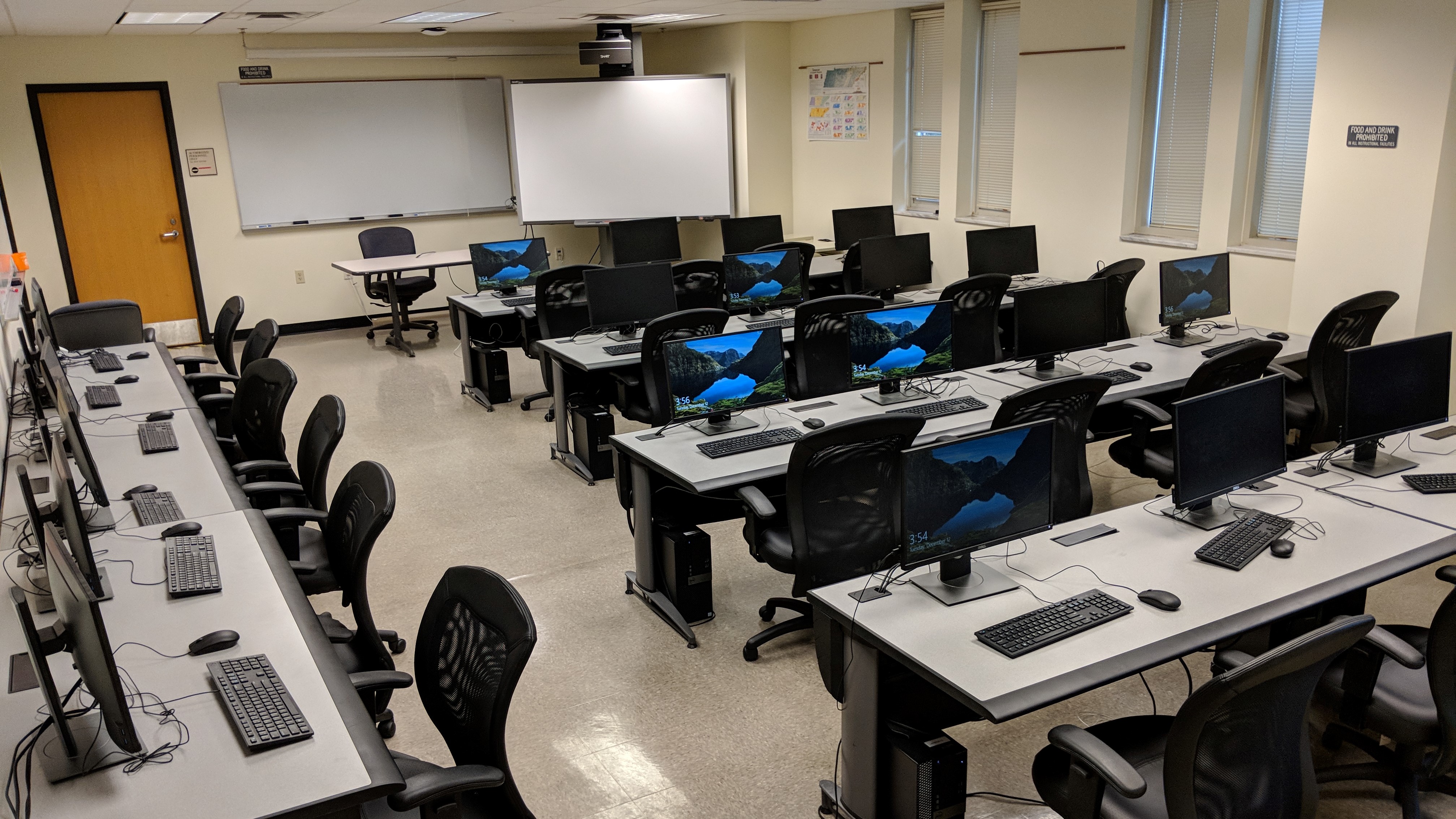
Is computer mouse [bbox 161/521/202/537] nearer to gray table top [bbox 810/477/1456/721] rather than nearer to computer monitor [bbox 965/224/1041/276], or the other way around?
gray table top [bbox 810/477/1456/721]

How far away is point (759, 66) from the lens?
1008 centimetres

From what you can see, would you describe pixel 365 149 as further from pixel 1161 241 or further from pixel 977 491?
pixel 977 491

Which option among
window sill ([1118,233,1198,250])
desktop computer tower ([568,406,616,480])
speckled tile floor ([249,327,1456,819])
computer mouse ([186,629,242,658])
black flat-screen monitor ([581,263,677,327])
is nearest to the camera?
computer mouse ([186,629,242,658])

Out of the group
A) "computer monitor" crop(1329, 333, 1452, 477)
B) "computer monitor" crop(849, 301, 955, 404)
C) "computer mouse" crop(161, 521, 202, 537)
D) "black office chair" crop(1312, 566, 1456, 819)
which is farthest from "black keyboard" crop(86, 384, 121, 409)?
"computer monitor" crop(1329, 333, 1452, 477)

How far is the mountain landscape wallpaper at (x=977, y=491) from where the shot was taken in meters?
2.80

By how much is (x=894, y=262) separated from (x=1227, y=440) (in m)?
4.31

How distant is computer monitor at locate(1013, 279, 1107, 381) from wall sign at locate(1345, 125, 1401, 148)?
1821mm

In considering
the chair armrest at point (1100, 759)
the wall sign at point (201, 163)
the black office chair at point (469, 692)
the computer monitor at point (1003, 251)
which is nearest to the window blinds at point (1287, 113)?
the computer monitor at point (1003, 251)

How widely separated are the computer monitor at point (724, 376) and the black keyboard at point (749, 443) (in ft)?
0.48

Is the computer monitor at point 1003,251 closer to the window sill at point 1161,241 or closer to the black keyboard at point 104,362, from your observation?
the window sill at point 1161,241

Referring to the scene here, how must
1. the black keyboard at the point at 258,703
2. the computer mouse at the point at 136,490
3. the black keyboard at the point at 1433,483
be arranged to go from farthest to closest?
the computer mouse at the point at 136,490, the black keyboard at the point at 1433,483, the black keyboard at the point at 258,703

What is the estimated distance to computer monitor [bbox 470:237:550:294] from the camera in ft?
24.8

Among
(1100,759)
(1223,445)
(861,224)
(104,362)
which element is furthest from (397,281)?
(1100,759)

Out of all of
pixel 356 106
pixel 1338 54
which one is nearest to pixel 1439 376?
pixel 1338 54
